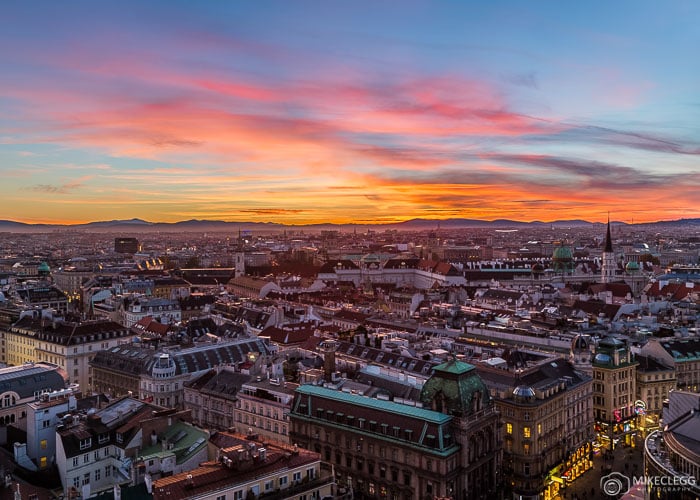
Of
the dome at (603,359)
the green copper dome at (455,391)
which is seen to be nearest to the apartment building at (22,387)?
the green copper dome at (455,391)

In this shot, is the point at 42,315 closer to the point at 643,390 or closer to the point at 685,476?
the point at 643,390

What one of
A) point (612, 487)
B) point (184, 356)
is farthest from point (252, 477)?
point (184, 356)

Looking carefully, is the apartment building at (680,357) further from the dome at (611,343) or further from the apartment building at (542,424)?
the apartment building at (542,424)

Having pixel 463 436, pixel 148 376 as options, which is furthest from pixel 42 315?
pixel 463 436

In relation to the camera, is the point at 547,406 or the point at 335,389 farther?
the point at 547,406

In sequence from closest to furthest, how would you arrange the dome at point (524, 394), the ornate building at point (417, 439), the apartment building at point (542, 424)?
the ornate building at point (417, 439), the apartment building at point (542, 424), the dome at point (524, 394)

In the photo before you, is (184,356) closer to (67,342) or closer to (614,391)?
(67,342)
